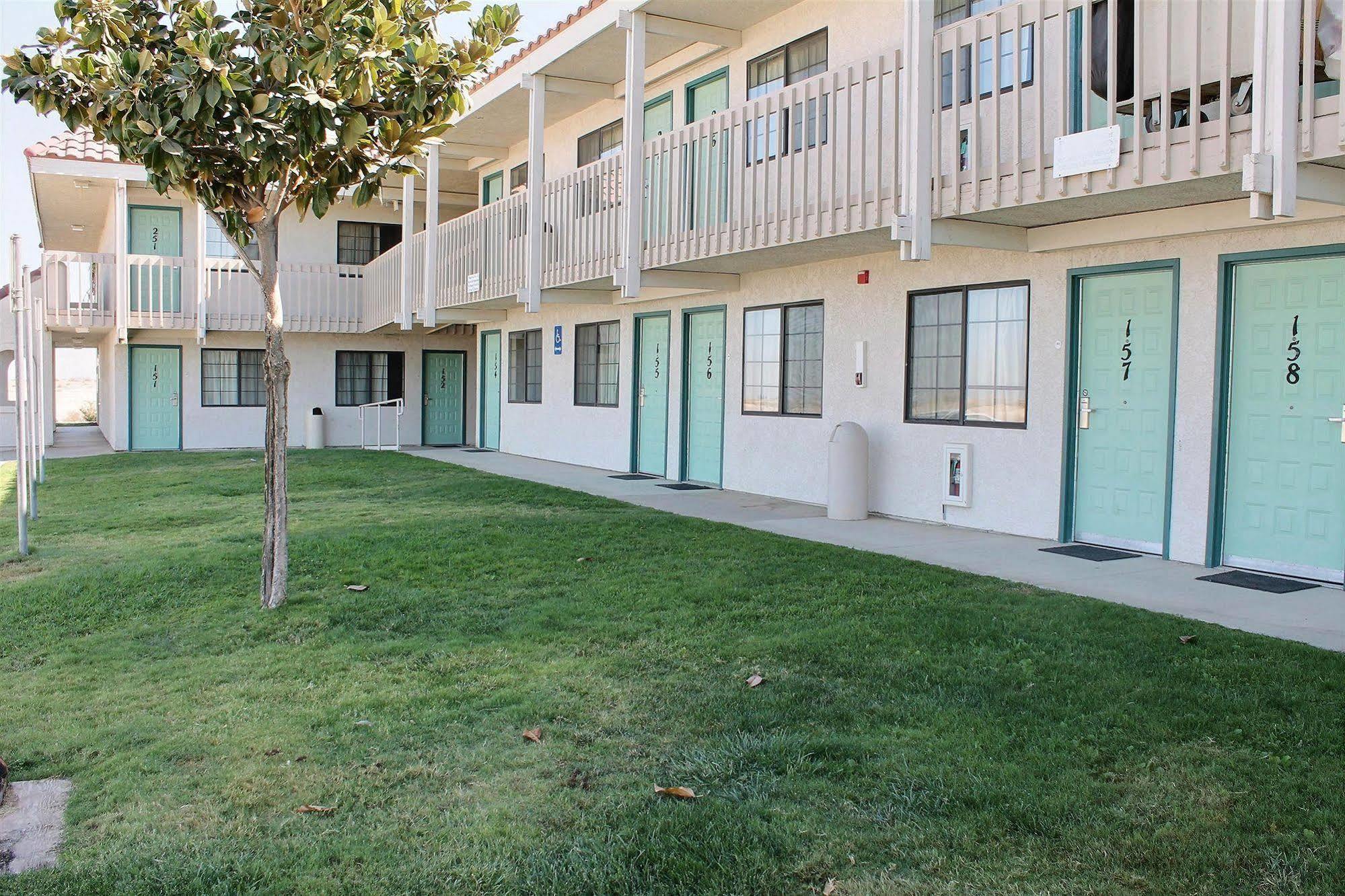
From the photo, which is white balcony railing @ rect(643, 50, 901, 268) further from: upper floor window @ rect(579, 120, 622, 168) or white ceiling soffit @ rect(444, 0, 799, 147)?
upper floor window @ rect(579, 120, 622, 168)

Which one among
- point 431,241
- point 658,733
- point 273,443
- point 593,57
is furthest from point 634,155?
point 658,733

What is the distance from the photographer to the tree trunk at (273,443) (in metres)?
7.46

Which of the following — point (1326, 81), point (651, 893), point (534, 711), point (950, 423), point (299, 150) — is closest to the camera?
point (651, 893)

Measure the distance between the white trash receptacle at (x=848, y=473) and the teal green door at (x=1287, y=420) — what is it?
12.0 ft

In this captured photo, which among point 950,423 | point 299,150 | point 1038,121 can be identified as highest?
point 1038,121

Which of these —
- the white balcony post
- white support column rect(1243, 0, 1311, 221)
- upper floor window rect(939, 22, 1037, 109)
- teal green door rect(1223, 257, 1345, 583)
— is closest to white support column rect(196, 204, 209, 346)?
the white balcony post

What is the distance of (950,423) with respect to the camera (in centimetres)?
1077

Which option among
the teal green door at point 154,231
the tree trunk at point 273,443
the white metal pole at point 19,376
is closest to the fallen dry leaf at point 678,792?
the tree trunk at point 273,443

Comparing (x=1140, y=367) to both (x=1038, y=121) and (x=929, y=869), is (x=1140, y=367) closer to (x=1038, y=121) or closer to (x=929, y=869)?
(x=1038, y=121)

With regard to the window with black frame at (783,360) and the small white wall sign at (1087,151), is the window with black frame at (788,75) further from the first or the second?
the small white wall sign at (1087,151)

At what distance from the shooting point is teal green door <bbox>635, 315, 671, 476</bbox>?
15812mm

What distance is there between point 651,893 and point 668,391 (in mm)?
12365

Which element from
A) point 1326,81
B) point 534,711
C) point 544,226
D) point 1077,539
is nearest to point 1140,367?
point 1077,539

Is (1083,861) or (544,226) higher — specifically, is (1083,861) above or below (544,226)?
below
